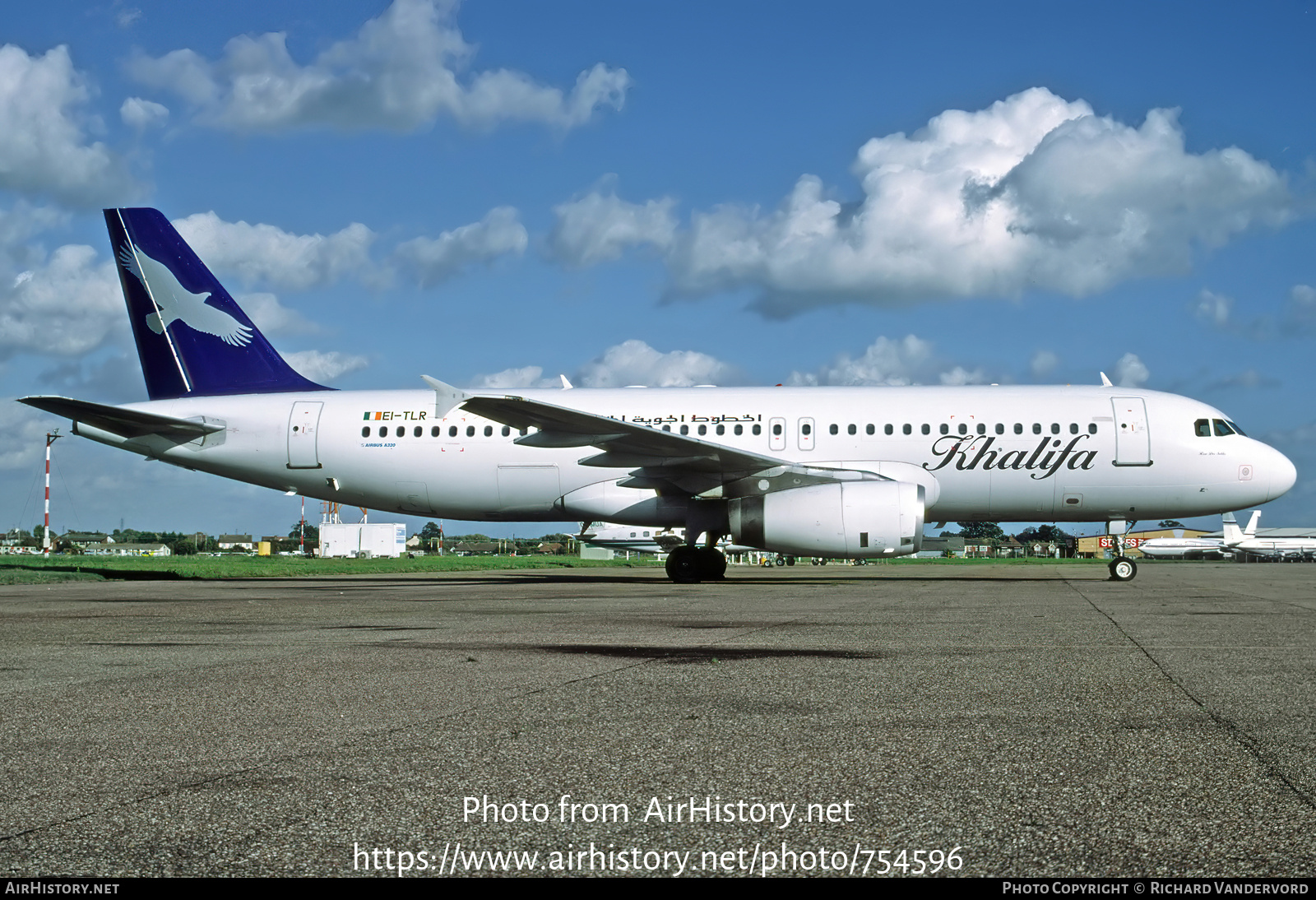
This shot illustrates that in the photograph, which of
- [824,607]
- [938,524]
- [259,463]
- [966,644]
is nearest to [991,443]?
[938,524]

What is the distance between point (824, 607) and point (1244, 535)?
8003 centimetres

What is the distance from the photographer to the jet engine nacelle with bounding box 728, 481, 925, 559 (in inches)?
635

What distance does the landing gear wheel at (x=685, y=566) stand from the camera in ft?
59.8

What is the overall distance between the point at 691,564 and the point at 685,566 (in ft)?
0.37

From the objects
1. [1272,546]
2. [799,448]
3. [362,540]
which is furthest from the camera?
[1272,546]

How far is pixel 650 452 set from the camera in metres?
17.1

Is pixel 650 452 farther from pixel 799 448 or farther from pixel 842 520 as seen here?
pixel 842 520

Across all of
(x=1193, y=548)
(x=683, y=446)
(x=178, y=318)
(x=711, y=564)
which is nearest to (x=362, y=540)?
(x=178, y=318)

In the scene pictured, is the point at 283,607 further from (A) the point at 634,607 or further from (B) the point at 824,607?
(B) the point at 824,607

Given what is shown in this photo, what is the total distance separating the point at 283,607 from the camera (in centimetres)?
1088

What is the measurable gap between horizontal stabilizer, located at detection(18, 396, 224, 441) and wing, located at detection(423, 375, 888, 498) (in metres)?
6.05

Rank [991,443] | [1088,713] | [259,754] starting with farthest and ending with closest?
[991,443] → [1088,713] → [259,754]

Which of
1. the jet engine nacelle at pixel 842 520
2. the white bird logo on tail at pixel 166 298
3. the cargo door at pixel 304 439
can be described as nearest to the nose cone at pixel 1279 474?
the jet engine nacelle at pixel 842 520

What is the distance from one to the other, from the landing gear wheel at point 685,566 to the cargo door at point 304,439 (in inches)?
268
